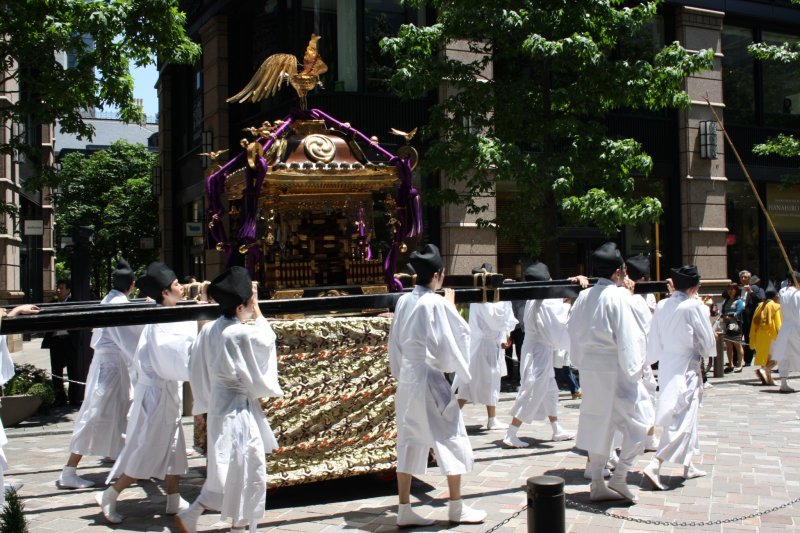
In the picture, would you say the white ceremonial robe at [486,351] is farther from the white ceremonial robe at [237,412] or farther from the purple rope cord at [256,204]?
the white ceremonial robe at [237,412]

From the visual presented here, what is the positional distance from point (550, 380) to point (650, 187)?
463 inches

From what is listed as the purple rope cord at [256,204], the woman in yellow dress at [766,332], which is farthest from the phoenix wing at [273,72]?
the woman in yellow dress at [766,332]

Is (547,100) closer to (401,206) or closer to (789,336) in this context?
(789,336)

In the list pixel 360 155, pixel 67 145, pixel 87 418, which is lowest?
pixel 87 418

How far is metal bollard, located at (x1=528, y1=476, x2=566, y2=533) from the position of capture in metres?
4.04

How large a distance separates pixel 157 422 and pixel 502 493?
3.01 meters

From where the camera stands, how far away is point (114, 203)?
34.2m

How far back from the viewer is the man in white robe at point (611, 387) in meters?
6.56

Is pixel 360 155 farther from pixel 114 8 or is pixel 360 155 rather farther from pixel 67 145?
pixel 67 145

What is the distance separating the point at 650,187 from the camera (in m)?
19.6

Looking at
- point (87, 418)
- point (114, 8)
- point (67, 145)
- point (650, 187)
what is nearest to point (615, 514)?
point (87, 418)

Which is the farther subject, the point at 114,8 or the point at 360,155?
the point at 114,8

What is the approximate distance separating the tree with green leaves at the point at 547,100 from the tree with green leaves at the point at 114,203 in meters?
21.7

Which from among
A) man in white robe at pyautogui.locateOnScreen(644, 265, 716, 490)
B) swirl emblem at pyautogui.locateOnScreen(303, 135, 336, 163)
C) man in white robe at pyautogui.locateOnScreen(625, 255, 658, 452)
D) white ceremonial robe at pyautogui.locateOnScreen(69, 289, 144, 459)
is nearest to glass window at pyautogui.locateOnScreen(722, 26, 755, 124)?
man in white robe at pyautogui.locateOnScreen(625, 255, 658, 452)
